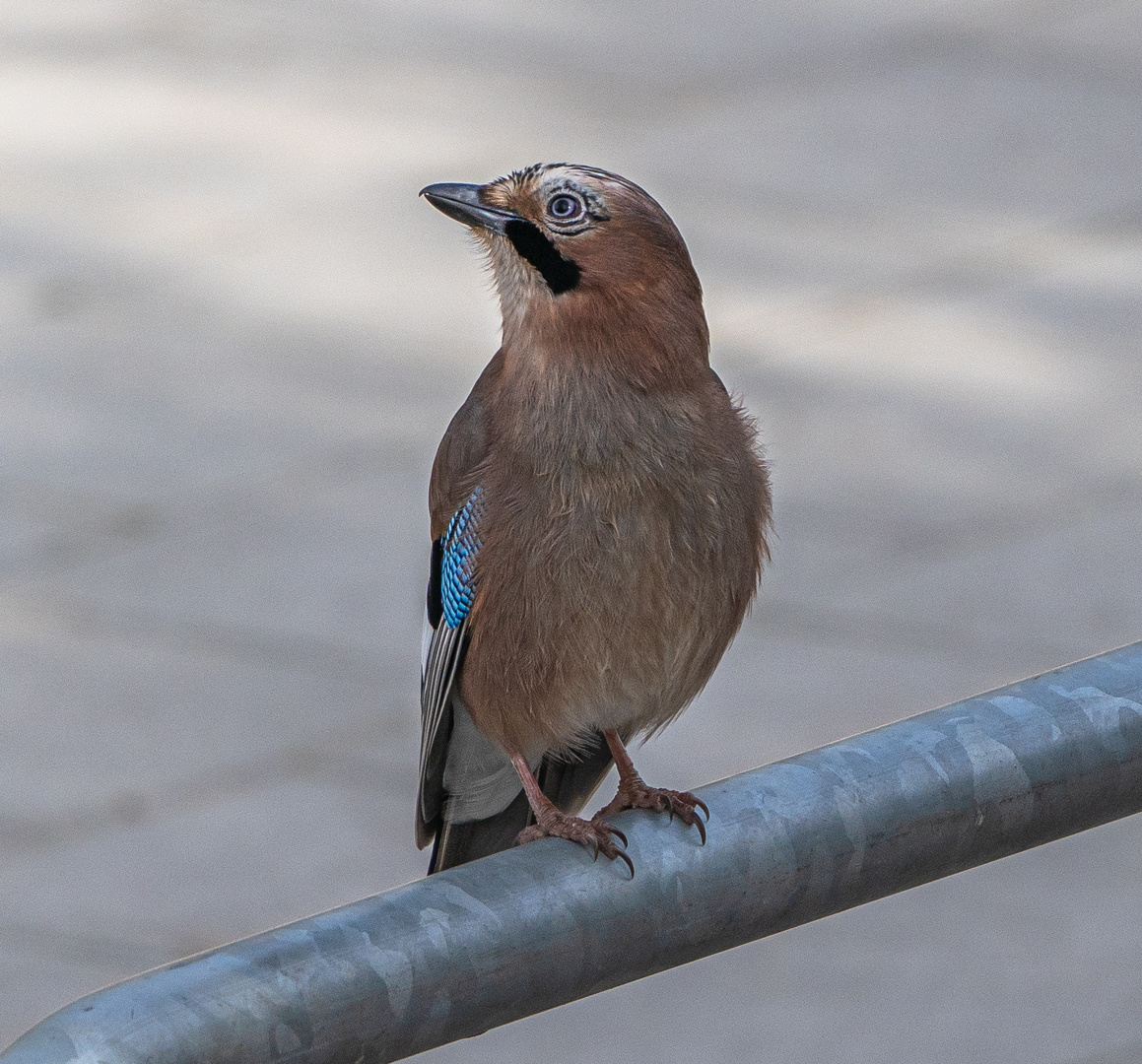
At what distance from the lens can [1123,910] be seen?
5.21 metres

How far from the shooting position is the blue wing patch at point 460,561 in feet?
11.7

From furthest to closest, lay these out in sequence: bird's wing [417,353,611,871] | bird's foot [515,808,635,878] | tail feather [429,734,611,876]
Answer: tail feather [429,734,611,876] → bird's wing [417,353,611,871] → bird's foot [515,808,635,878]

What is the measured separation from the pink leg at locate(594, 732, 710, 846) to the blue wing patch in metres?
0.37

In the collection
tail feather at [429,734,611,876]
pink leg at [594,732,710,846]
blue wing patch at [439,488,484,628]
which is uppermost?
blue wing patch at [439,488,484,628]

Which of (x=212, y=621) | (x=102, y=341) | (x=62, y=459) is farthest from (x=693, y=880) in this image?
(x=102, y=341)

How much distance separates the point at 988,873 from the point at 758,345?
2610 millimetres

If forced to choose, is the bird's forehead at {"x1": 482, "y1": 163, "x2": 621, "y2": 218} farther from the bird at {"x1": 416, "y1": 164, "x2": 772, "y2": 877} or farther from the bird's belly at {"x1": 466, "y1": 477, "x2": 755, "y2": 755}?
the bird's belly at {"x1": 466, "y1": 477, "x2": 755, "y2": 755}

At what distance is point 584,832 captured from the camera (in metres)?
2.62

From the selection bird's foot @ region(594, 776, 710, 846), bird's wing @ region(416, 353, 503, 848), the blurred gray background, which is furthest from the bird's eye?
the blurred gray background

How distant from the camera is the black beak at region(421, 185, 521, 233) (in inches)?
127

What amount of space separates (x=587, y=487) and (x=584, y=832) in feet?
2.84

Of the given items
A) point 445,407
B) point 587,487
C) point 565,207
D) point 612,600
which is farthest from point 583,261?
point 445,407

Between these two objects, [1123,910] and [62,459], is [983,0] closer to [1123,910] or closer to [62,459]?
[62,459]

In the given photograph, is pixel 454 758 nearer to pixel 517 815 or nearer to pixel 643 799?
pixel 517 815
